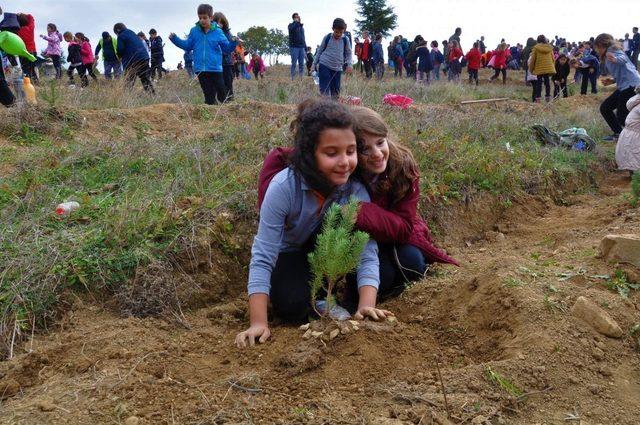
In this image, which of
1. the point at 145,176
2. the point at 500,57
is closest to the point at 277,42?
the point at 500,57

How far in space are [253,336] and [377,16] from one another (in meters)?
31.1

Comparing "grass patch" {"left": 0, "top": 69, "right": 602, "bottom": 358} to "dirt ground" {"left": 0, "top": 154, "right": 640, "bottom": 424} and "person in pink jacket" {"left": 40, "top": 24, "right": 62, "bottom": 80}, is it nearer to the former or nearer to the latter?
"dirt ground" {"left": 0, "top": 154, "right": 640, "bottom": 424}

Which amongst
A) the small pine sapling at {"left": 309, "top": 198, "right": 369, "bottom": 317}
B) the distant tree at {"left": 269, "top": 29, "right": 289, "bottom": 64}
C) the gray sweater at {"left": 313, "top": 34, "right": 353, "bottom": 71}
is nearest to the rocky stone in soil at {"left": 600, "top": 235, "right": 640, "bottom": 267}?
the small pine sapling at {"left": 309, "top": 198, "right": 369, "bottom": 317}

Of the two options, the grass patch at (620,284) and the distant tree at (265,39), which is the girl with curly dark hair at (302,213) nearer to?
the grass patch at (620,284)

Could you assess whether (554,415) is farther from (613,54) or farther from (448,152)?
(613,54)

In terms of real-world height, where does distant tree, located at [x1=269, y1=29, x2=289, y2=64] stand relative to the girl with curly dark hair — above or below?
above

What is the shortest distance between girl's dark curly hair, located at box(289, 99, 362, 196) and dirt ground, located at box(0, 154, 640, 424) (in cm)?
73

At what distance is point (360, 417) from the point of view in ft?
6.18

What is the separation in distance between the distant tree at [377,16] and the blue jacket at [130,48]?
24.0 meters

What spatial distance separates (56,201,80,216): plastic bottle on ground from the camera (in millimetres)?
3629

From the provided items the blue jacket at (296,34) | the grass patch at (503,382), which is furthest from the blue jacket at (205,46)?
the grass patch at (503,382)

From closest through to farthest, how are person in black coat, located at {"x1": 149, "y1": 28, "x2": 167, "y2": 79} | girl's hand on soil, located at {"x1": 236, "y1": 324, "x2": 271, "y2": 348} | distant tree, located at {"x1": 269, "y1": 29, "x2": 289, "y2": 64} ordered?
girl's hand on soil, located at {"x1": 236, "y1": 324, "x2": 271, "y2": 348} < person in black coat, located at {"x1": 149, "y1": 28, "x2": 167, "y2": 79} < distant tree, located at {"x1": 269, "y1": 29, "x2": 289, "y2": 64}

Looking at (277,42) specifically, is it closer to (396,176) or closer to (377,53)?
(377,53)

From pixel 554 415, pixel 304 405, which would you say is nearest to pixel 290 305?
pixel 304 405
